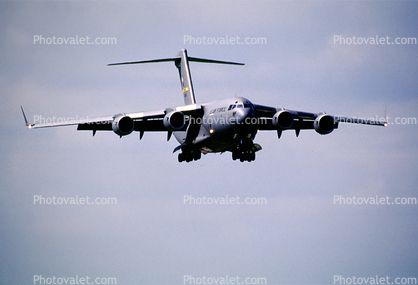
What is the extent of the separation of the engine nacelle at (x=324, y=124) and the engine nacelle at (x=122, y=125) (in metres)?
8.16

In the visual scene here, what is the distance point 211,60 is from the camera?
33344 millimetres

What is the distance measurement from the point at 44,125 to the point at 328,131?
1296cm

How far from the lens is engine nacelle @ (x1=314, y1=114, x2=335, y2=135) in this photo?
26156mm

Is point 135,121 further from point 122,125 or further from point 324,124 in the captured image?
point 324,124

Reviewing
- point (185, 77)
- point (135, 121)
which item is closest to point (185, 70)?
point (185, 77)

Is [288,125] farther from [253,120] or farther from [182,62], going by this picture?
[182,62]

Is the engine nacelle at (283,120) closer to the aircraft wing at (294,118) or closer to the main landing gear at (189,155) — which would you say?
the aircraft wing at (294,118)

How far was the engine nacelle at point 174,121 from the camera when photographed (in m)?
25.5

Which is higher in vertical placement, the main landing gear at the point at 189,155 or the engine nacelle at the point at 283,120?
the engine nacelle at the point at 283,120

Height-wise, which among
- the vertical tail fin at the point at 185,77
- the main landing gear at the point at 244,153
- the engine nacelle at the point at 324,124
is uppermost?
the vertical tail fin at the point at 185,77

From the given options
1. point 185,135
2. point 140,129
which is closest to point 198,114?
point 185,135

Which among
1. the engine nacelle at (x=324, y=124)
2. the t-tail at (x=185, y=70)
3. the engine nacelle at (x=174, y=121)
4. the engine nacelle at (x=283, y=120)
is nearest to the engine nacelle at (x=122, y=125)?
the engine nacelle at (x=174, y=121)

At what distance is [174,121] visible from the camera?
25609 millimetres

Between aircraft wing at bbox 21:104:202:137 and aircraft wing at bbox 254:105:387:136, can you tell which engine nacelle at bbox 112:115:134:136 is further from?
aircraft wing at bbox 254:105:387:136
